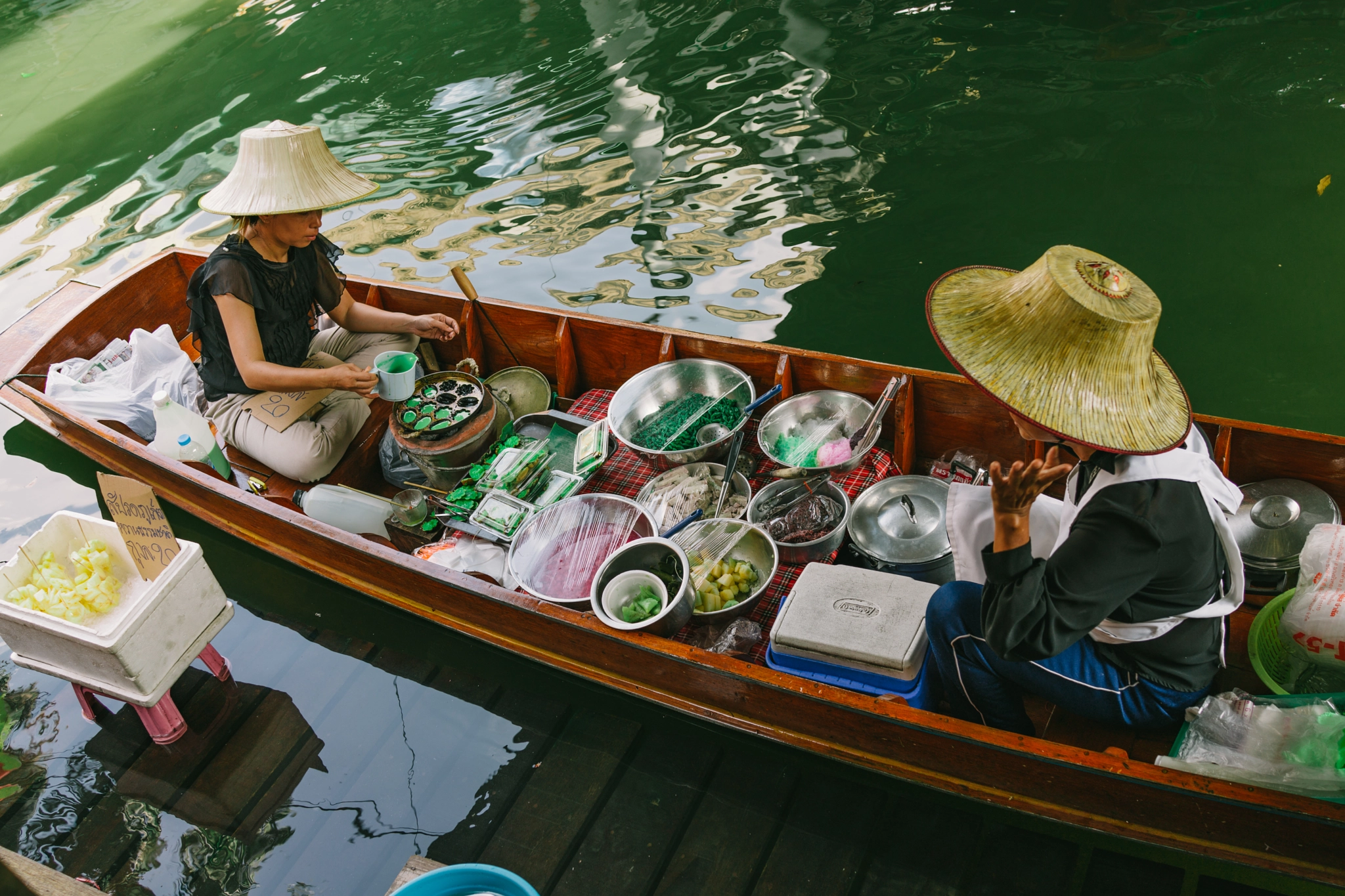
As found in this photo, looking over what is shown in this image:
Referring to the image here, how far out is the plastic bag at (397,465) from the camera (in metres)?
4.00

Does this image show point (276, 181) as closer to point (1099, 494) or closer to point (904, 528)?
point (904, 528)

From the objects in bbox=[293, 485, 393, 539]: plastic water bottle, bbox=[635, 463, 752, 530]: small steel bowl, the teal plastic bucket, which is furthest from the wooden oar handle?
the teal plastic bucket

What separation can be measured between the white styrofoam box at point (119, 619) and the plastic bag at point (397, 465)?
0.93m

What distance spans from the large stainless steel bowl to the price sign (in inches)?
68.5

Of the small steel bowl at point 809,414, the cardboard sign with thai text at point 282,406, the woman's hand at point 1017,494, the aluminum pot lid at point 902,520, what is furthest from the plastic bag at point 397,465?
the woman's hand at point 1017,494

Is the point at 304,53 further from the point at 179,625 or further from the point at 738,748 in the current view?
the point at 738,748

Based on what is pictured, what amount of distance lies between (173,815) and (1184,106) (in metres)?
7.24

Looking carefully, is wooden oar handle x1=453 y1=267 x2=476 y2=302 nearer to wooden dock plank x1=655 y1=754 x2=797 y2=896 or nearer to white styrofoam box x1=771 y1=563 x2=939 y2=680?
white styrofoam box x1=771 y1=563 x2=939 y2=680

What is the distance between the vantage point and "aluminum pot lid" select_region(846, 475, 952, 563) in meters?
3.17

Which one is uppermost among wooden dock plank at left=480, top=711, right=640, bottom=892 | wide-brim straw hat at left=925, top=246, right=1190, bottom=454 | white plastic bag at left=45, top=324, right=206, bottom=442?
wide-brim straw hat at left=925, top=246, right=1190, bottom=454

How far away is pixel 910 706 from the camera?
8.58 ft

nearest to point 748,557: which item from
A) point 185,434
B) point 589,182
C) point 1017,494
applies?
point 1017,494

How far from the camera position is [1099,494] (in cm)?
199

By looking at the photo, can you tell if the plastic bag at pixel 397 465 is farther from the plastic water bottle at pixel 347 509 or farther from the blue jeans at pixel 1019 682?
the blue jeans at pixel 1019 682
